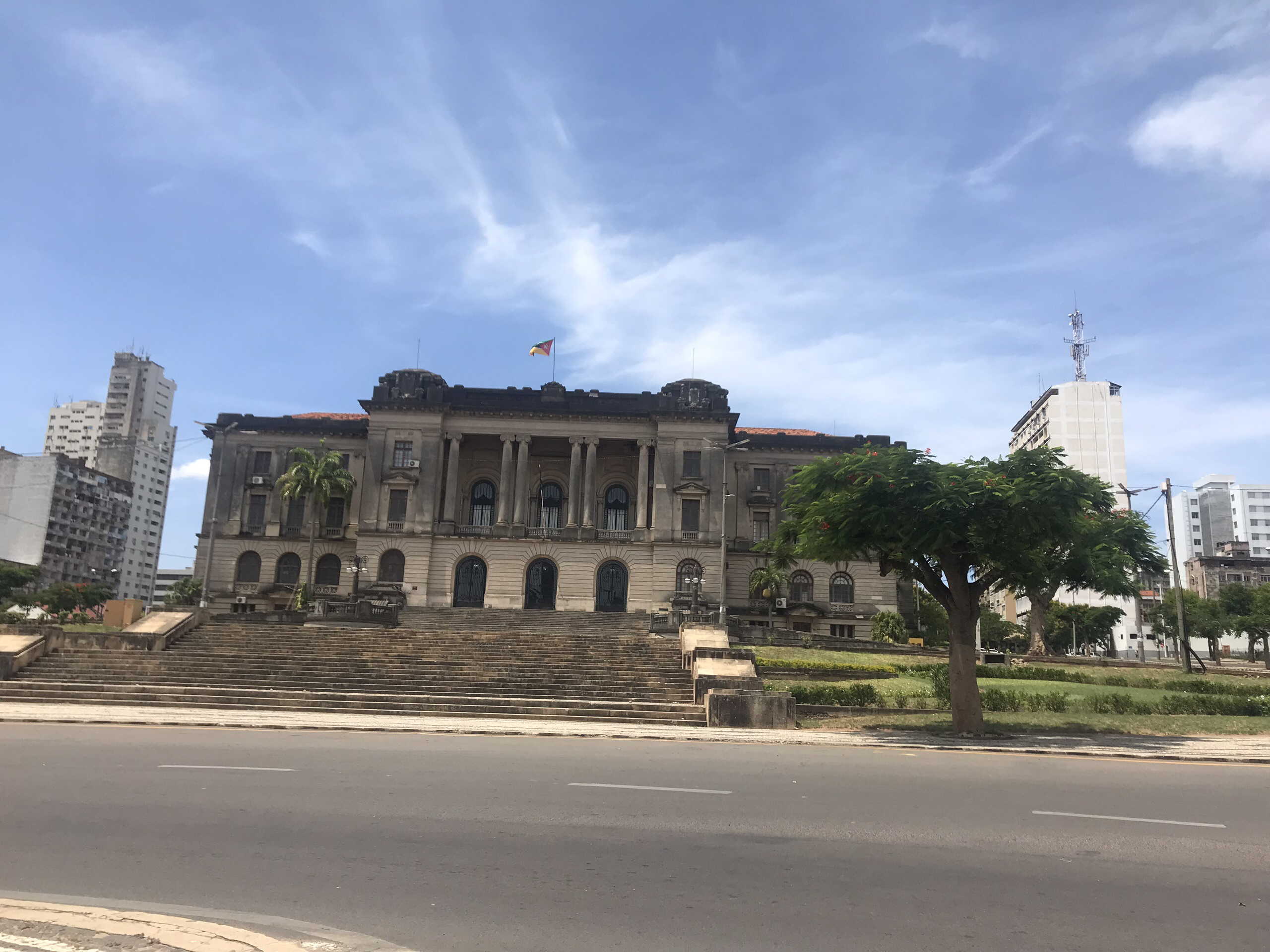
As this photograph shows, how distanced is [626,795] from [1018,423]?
15425 cm

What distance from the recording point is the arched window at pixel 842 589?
58688mm

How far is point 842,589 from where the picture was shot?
5891 cm

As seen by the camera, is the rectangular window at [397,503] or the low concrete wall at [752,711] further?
the rectangular window at [397,503]

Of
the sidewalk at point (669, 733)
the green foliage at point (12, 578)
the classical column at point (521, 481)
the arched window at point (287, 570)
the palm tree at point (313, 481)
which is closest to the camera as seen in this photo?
the sidewalk at point (669, 733)

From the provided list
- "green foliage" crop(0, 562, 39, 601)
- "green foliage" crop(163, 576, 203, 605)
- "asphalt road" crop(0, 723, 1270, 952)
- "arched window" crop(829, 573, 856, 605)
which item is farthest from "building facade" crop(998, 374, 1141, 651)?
"asphalt road" crop(0, 723, 1270, 952)

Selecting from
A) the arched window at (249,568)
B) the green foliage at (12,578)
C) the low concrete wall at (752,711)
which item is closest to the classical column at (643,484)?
the arched window at (249,568)

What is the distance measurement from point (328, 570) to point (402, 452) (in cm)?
956

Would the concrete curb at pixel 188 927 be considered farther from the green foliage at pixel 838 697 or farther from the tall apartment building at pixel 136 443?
the tall apartment building at pixel 136 443

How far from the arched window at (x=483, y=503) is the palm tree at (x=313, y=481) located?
791 cm

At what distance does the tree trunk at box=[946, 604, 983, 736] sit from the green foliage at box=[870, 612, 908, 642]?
3017 cm

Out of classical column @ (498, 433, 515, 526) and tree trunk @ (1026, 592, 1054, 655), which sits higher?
classical column @ (498, 433, 515, 526)

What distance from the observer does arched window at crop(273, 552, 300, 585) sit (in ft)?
195

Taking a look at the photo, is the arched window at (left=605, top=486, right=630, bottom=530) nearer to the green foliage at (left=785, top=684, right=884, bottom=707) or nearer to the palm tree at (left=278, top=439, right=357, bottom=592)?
the palm tree at (left=278, top=439, right=357, bottom=592)

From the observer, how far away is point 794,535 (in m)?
22.6
